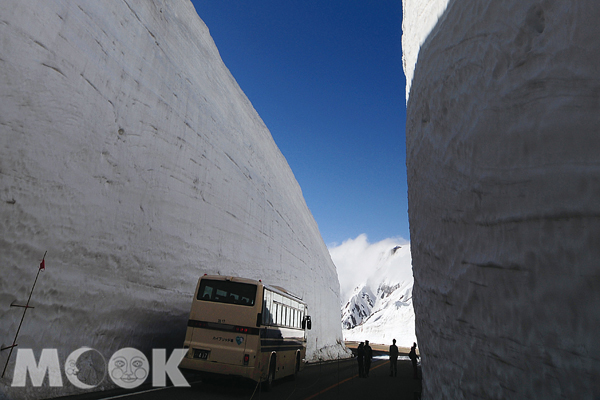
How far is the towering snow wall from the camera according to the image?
92.5 inches

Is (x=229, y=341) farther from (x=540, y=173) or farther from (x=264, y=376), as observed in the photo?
(x=540, y=173)

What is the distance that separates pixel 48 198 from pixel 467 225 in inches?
283

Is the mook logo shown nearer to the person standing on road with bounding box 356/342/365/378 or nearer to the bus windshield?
the bus windshield

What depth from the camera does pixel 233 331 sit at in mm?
7664

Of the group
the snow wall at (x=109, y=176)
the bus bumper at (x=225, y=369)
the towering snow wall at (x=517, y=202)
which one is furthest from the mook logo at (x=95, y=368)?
the towering snow wall at (x=517, y=202)

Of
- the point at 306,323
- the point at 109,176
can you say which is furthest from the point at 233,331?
the point at 306,323

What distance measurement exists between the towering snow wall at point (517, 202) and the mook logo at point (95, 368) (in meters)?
5.89

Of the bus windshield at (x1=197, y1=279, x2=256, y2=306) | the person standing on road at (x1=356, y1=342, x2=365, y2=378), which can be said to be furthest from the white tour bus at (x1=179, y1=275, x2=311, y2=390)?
the person standing on road at (x1=356, y1=342, x2=365, y2=378)

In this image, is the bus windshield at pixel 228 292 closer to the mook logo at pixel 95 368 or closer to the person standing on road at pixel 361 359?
the mook logo at pixel 95 368

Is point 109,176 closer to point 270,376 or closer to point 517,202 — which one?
point 270,376

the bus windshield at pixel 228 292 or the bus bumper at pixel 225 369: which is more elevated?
the bus windshield at pixel 228 292

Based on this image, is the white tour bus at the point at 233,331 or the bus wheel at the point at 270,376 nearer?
the white tour bus at the point at 233,331

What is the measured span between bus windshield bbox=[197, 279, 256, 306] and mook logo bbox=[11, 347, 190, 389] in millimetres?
1189

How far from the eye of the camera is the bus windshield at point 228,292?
801 centimetres
